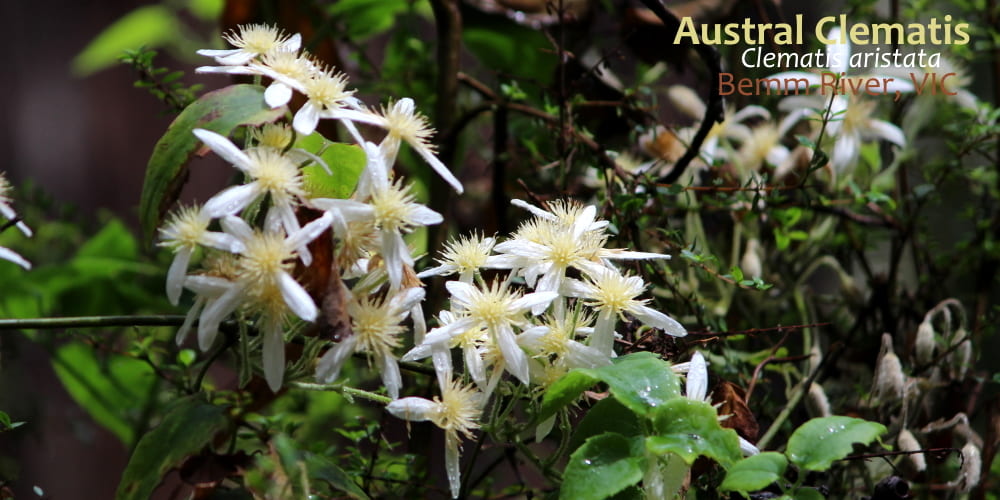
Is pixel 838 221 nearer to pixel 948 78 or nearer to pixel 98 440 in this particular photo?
pixel 948 78

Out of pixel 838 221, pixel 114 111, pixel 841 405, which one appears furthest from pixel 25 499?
pixel 114 111

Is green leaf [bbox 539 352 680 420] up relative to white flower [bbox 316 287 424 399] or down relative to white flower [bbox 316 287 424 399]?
down

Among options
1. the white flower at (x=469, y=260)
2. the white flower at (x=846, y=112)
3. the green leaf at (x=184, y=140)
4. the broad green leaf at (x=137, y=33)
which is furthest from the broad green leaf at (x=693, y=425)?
the broad green leaf at (x=137, y=33)

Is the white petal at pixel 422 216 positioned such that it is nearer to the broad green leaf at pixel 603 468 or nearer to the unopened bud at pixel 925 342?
the broad green leaf at pixel 603 468

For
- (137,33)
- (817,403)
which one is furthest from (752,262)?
(137,33)

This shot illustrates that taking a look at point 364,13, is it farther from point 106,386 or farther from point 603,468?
point 603,468

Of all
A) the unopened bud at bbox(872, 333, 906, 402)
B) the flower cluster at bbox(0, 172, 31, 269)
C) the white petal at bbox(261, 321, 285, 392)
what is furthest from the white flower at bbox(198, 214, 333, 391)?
the unopened bud at bbox(872, 333, 906, 402)

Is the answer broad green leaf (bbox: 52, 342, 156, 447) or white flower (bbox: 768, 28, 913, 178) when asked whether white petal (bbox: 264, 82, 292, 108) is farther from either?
broad green leaf (bbox: 52, 342, 156, 447)
